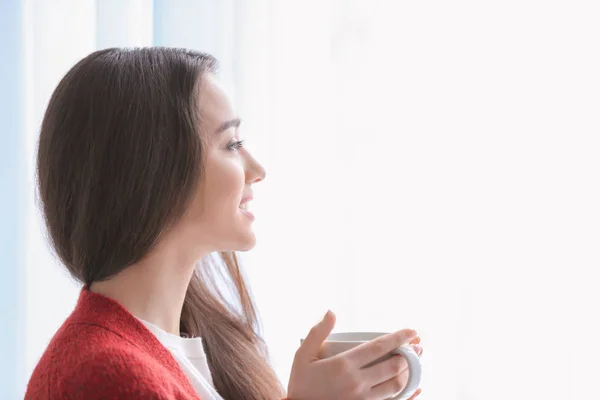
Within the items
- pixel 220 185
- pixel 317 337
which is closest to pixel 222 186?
pixel 220 185

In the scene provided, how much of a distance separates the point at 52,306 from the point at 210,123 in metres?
0.81

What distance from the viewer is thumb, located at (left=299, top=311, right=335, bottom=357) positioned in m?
0.81

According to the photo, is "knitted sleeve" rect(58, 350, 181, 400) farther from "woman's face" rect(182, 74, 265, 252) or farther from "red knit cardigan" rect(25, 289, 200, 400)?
"woman's face" rect(182, 74, 265, 252)

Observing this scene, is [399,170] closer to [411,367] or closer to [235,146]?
[235,146]

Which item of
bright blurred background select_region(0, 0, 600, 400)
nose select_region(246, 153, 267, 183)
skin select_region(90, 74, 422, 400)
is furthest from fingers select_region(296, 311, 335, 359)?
bright blurred background select_region(0, 0, 600, 400)

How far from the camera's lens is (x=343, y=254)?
1.55 m

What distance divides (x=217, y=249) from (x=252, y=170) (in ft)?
0.37

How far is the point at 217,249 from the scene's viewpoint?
3.04ft

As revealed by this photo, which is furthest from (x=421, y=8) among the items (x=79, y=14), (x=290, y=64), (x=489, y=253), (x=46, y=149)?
(x=46, y=149)

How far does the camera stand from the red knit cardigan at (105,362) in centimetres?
71

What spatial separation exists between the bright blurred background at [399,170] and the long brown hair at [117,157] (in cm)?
68

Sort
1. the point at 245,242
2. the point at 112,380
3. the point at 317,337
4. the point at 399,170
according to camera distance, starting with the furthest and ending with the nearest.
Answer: the point at 399,170 → the point at 245,242 → the point at 317,337 → the point at 112,380

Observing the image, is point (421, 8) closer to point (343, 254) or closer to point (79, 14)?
point (343, 254)

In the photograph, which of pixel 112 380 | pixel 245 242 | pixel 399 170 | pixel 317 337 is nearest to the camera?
pixel 112 380
